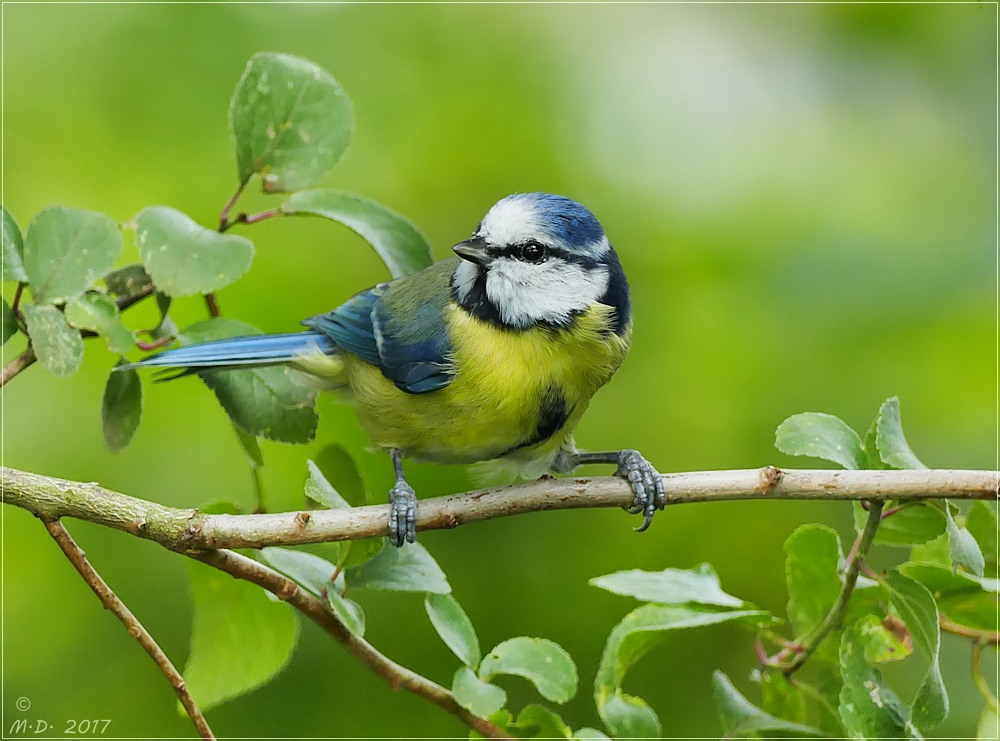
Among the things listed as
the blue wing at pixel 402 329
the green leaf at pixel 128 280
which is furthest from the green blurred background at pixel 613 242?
the green leaf at pixel 128 280

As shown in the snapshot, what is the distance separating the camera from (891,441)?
1.31 metres

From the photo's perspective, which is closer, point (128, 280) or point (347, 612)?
point (347, 612)

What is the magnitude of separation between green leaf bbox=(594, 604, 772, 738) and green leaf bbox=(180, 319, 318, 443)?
565 mm

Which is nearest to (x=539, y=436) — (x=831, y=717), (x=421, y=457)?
(x=421, y=457)

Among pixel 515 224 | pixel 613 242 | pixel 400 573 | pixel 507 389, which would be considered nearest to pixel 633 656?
pixel 400 573

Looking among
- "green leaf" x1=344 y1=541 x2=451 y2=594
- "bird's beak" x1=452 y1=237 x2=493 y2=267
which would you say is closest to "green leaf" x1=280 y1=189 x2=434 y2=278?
"bird's beak" x1=452 y1=237 x2=493 y2=267

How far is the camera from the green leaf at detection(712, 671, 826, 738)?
1386 mm

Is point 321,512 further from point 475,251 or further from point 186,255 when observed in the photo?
point 475,251

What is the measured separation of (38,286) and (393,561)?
0.62m

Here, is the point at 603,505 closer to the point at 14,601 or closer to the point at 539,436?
the point at 539,436

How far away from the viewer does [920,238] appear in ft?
8.16

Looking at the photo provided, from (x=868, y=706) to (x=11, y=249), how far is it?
50.4 inches

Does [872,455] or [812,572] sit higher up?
[872,455]

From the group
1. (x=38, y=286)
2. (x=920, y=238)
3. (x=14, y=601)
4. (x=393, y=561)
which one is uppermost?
(x=920, y=238)
